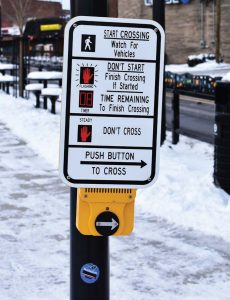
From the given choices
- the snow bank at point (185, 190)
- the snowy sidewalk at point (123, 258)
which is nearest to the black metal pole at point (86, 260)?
the snowy sidewalk at point (123, 258)

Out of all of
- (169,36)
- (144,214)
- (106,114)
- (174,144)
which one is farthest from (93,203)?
(169,36)

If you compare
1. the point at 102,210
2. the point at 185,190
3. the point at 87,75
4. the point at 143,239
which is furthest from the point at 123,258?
the point at 87,75

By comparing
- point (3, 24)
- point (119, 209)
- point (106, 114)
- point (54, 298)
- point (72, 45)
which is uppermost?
point (3, 24)

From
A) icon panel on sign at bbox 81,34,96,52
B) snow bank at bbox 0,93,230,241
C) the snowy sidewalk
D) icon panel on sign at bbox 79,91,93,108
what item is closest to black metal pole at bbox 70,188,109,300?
icon panel on sign at bbox 79,91,93,108

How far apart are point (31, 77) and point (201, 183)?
37.7 feet

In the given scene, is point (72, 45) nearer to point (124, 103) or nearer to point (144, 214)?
point (124, 103)

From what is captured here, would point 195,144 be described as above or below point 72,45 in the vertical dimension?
below

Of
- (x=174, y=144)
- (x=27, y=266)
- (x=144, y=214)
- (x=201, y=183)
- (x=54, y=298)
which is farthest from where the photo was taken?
(x=174, y=144)

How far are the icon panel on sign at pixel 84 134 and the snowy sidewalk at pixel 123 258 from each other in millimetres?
2233

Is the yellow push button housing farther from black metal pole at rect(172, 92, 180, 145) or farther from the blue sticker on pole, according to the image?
black metal pole at rect(172, 92, 180, 145)

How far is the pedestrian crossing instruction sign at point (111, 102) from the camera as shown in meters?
2.57

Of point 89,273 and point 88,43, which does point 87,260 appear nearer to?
point 89,273

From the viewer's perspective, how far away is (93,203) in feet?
8.78

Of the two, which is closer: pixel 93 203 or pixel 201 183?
pixel 93 203
